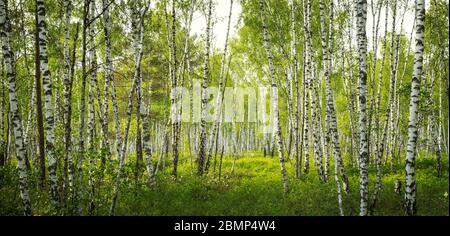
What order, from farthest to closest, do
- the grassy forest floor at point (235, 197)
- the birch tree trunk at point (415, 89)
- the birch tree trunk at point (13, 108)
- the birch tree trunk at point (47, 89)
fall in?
the grassy forest floor at point (235, 197) → the birch tree trunk at point (415, 89) → the birch tree trunk at point (47, 89) → the birch tree trunk at point (13, 108)

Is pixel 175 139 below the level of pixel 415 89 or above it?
below

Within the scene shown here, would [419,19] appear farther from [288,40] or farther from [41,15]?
[288,40]

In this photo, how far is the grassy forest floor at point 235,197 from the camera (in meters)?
10.4

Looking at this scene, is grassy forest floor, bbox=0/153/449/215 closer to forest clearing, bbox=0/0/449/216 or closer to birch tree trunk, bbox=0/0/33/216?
forest clearing, bbox=0/0/449/216

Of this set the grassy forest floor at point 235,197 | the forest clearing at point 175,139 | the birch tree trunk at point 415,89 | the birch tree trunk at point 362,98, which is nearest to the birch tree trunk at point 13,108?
the forest clearing at point 175,139

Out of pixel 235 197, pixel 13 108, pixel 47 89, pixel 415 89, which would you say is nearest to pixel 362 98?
pixel 415 89

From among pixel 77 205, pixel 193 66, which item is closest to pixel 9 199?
pixel 77 205

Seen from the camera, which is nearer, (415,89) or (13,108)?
(13,108)

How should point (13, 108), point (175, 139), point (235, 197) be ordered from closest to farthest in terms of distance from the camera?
point (13, 108) → point (235, 197) → point (175, 139)

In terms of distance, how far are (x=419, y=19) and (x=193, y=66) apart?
21.3 metres

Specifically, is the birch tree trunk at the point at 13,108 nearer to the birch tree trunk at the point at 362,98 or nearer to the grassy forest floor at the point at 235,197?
the grassy forest floor at the point at 235,197

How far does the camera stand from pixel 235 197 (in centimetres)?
1252

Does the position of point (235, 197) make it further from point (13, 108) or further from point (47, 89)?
point (13, 108)

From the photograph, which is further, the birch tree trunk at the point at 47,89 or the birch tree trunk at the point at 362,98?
the birch tree trunk at the point at 362,98
